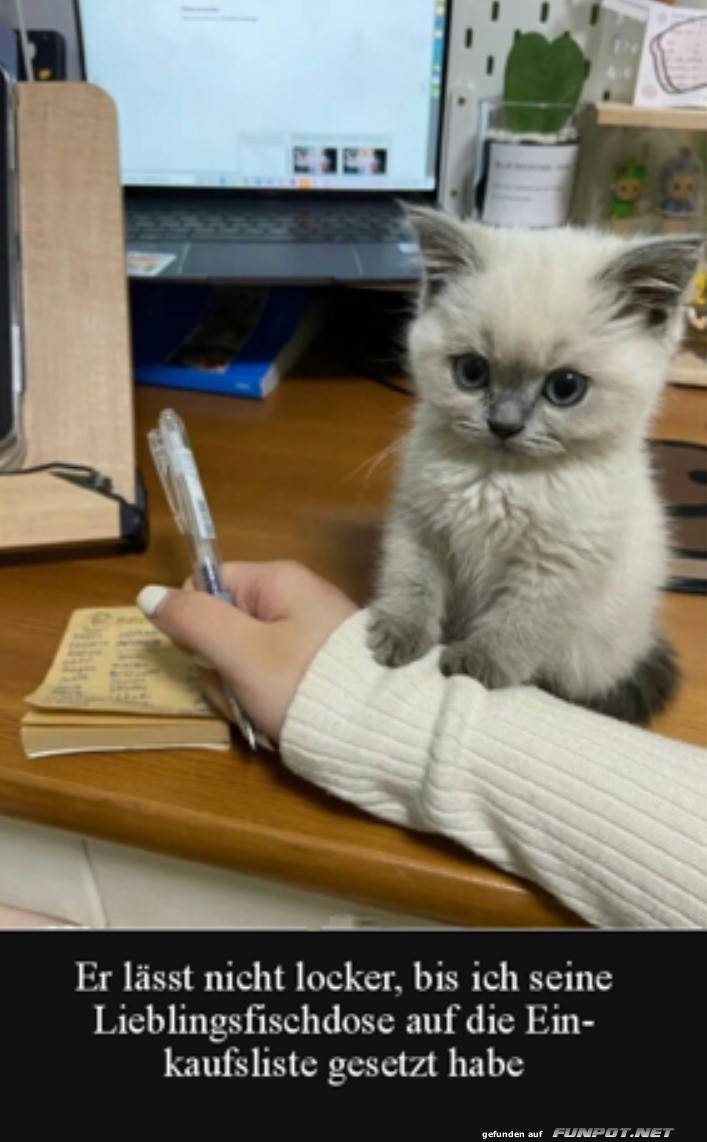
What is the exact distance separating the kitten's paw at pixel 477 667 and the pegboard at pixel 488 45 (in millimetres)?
753

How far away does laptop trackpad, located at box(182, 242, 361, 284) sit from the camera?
2.97 ft

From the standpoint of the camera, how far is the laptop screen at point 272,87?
3.14 ft

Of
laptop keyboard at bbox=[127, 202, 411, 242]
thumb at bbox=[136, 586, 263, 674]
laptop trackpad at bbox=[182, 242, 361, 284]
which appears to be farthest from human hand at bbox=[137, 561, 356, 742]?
laptop keyboard at bbox=[127, 202, 411, 242]

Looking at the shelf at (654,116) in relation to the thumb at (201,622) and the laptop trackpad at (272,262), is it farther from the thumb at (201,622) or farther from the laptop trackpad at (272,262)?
the thumb at (201,622)

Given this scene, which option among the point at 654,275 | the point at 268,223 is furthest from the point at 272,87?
the point at 654,275

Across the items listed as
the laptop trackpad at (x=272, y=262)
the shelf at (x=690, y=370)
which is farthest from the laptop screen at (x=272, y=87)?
the shelf at (x=690, y=370)

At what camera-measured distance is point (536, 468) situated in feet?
1.76

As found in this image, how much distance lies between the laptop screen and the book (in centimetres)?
14

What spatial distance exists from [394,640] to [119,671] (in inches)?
7.3

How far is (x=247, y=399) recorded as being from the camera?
99cm

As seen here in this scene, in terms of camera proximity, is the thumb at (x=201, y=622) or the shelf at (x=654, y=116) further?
the shelf at (x=654, y=116)

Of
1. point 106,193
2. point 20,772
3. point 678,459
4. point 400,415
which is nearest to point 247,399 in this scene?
point 400,415

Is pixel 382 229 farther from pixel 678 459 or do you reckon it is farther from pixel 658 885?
pixel 658 885

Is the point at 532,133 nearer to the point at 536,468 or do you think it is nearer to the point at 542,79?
the point at 542,79
